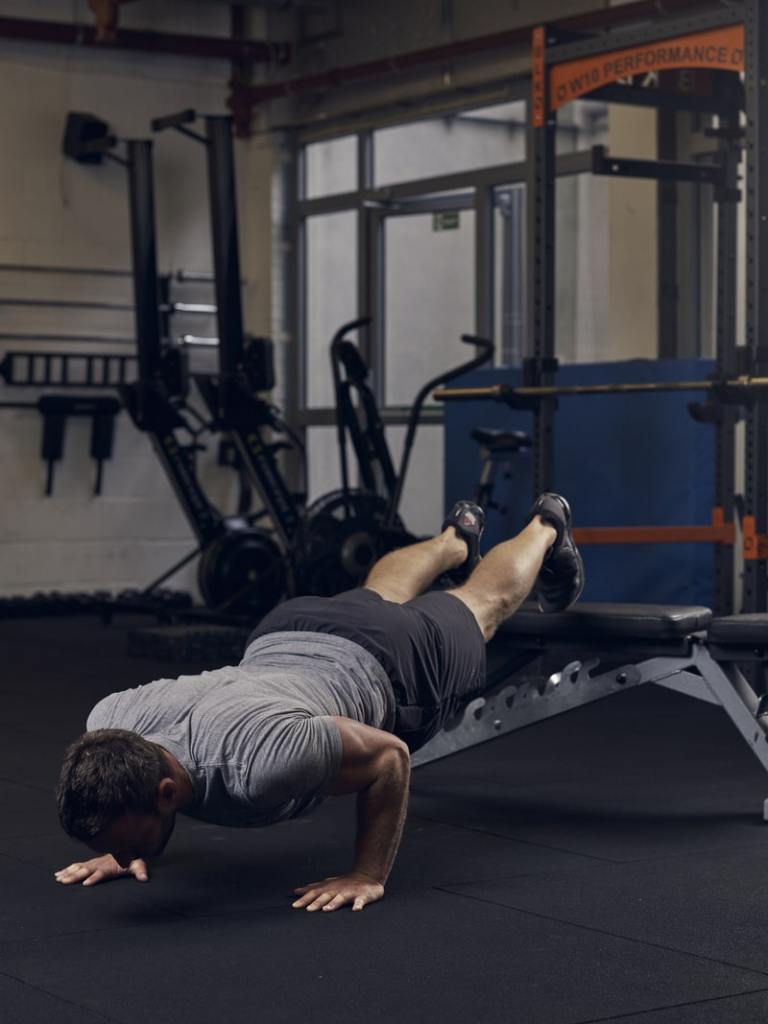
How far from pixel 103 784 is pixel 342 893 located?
54 cm

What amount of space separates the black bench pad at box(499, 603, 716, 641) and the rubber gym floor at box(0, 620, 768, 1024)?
404 millimetres

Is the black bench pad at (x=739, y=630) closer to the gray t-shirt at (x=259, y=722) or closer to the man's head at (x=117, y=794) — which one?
the gray t-shirt at (x=259, y=722)

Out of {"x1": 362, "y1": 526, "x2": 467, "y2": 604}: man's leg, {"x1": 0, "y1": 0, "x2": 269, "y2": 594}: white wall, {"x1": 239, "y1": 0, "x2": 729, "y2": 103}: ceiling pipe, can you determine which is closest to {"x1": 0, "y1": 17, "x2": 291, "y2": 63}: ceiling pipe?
{"x1": 0, "y1": 0, "x2": 269, "y2": 594}: white wall

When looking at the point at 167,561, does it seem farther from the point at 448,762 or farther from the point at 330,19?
the point at 448,762

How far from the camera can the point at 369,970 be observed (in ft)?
8.38

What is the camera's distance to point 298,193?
9.97 m

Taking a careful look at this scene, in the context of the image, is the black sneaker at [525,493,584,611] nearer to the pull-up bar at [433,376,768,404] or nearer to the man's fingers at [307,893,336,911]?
the pull-up bar at [433,376,768,404]

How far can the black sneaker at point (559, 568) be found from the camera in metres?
3.87

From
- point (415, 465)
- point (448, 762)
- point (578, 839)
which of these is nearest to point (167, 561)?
point (415, 465)

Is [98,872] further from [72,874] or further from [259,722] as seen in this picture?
[259,722]

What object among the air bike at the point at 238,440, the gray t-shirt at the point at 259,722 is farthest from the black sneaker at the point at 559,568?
the air bike at the point at 238,440

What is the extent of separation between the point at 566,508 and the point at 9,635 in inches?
178

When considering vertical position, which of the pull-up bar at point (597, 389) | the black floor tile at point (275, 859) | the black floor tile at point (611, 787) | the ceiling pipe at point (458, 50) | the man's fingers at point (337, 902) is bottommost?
the black floor tile at point (611, 787)

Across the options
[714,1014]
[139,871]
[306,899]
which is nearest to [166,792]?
[306,899]
